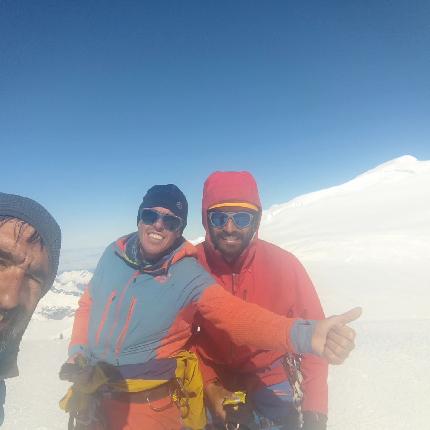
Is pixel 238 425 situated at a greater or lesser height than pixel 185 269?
lesser

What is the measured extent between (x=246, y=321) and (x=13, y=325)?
5.17ft

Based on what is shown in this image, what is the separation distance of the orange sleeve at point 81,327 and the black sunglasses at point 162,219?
918mm

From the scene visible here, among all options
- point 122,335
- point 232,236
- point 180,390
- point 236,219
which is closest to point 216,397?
point 180,390

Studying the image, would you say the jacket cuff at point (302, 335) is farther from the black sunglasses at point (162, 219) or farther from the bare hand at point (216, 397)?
the black sunglasses at point (162, 219)

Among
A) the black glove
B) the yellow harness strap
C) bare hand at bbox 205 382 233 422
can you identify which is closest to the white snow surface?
the black glove

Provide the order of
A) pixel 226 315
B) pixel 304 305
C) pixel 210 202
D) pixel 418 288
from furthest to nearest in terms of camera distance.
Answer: pixel 418 288 → pixel 210 202 → pixel 304 305 → pixel 226 315

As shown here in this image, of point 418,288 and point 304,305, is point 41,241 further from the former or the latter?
point 418,288

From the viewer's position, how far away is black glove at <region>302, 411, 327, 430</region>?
3105mm

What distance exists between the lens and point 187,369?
295 cm

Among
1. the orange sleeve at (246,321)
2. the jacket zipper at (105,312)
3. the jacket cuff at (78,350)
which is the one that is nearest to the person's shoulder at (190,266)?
the orange sleeve at (246,321)

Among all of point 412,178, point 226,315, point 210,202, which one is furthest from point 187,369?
point 412,178

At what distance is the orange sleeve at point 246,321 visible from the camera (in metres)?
2.39

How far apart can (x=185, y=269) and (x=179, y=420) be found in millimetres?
1319

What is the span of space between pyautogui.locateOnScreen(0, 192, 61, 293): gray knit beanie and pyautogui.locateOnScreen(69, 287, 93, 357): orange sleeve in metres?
1.50
